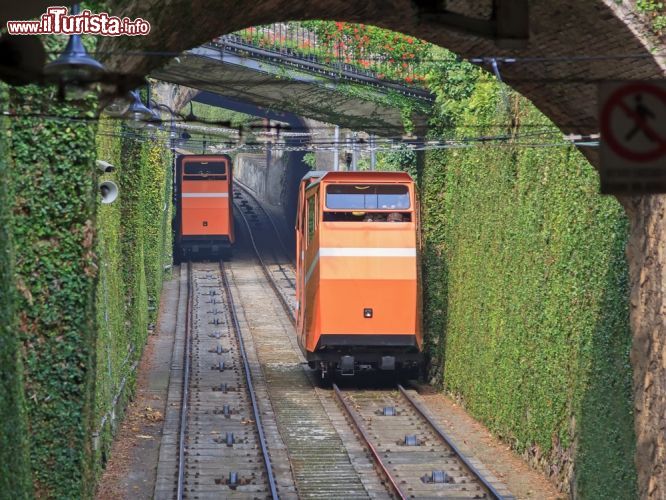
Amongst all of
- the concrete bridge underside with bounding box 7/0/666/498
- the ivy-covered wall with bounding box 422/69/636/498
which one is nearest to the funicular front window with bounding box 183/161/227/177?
the ivy-covered wall with bounding box 422/69/636/498

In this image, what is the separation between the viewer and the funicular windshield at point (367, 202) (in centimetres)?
2388

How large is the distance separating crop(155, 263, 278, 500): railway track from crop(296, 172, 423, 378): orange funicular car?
2.42 metres

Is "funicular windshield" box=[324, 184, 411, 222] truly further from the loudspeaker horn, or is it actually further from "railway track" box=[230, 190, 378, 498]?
the loudspeaker horn

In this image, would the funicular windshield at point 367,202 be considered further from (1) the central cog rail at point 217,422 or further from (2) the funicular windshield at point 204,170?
(2) the funicular windshield at point 204,170

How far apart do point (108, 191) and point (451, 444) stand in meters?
6.71

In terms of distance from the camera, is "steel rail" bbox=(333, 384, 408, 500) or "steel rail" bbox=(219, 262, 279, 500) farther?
"steel rail" bbox=(219, 262, 279, 500)

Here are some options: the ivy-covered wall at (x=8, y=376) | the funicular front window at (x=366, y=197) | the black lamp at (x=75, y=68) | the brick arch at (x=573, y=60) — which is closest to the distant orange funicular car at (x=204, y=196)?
the funicular front window at (x=366, y=197)

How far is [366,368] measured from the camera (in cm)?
2536

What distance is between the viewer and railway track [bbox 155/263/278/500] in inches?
682

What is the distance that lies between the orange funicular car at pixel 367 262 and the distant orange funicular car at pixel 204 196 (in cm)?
2202

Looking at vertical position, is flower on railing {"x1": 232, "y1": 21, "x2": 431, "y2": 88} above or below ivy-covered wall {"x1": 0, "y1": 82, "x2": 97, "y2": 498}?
above

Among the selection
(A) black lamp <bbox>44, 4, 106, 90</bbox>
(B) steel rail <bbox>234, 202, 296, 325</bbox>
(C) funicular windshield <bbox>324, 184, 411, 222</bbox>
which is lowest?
(B) steel rail <bbox>234, 202, 296, 325</bbox>

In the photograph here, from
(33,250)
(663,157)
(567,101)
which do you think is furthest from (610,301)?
(33,250)

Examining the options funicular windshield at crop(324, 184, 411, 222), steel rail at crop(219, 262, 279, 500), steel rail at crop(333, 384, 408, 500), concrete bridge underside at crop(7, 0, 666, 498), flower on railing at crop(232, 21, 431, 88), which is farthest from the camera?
flower on railing at crop(232, 21, 431, 88)
